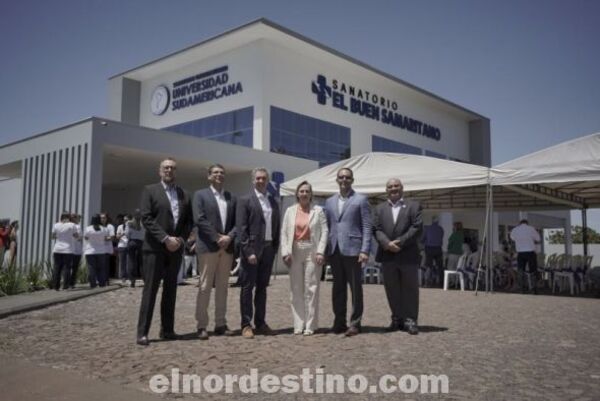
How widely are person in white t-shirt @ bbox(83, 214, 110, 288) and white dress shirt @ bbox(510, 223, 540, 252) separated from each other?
360 inches

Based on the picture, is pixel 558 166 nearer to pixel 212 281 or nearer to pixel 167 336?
pixel 212 281

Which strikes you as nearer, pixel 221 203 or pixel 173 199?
pixel 173 199

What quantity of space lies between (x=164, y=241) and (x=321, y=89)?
21.1 meters

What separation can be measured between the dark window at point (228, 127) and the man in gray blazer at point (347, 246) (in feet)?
55.1

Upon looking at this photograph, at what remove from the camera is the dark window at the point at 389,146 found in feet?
93.6

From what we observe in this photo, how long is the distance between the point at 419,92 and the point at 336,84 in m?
7.06

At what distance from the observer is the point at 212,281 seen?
5.77m

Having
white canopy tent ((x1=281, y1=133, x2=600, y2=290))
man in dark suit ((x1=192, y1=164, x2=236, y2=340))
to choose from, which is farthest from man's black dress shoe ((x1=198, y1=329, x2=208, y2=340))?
white canopy tent ((x1=281, y1=133, x2=600, y2=290))

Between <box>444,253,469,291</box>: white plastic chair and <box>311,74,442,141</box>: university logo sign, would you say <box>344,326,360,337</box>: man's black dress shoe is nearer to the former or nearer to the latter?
<box>444,253,469,291</box>: white plastic chair

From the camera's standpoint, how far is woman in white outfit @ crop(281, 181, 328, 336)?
584 cm

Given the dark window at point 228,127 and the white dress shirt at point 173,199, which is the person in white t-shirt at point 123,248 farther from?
the dark window at point 228,127

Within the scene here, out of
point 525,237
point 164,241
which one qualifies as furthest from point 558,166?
point 164,241

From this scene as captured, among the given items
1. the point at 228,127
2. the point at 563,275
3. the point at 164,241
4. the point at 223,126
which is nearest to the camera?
the point at 164,241

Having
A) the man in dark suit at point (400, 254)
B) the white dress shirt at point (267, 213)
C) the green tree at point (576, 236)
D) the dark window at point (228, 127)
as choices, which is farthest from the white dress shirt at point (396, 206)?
the green tree at point (576, 236)
